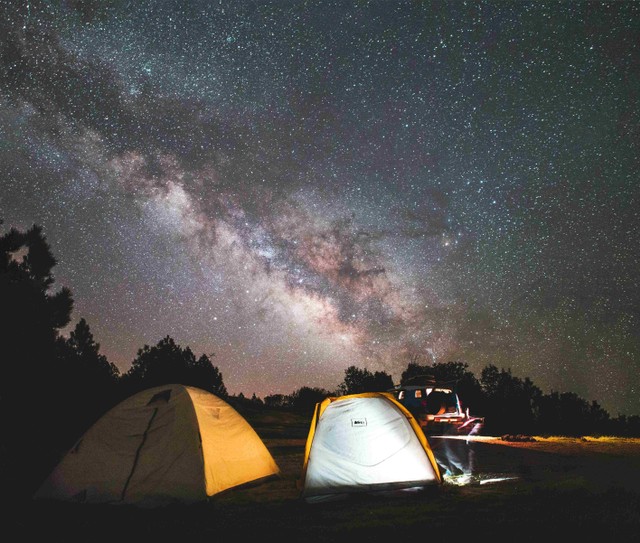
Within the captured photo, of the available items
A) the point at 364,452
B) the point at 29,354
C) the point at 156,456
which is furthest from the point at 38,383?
the point at 364,452

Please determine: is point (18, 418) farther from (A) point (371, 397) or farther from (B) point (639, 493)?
(B) point (639, 493)

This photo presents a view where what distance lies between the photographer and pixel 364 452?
7.59m

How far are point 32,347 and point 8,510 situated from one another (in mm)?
11332

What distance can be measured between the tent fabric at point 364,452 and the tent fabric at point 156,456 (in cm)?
145

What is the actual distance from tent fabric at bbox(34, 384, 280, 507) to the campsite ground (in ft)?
0.71

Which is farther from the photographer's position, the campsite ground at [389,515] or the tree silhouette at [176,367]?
the tree silhouette at [176,367]

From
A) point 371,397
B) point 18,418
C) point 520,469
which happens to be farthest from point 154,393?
point 18,418

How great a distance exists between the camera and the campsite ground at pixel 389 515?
510 centimetres

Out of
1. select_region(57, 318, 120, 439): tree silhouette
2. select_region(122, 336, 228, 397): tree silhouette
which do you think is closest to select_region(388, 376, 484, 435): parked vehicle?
select_region(57, 318, 120, 439): tree silhouette

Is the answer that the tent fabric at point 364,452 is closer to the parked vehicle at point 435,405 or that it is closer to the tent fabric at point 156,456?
A: the tent fabric at point 156,456

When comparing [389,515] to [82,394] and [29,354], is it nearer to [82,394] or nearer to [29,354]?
[29,354]

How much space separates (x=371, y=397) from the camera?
827 centimetres

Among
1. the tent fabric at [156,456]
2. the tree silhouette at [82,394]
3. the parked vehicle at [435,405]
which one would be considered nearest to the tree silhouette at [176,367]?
the tree silhouette at [82,394]

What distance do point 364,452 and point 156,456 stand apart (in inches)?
134
